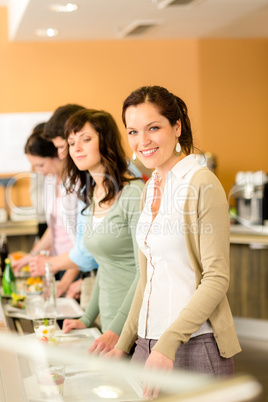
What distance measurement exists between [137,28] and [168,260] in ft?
14.4

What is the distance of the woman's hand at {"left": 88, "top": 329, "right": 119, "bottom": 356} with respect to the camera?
5.68ft

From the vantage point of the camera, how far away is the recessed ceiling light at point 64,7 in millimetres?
4469

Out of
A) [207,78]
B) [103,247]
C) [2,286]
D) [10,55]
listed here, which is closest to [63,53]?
[10,55]

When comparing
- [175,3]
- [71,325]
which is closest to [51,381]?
[71,325]

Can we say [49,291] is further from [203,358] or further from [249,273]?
[249,273]

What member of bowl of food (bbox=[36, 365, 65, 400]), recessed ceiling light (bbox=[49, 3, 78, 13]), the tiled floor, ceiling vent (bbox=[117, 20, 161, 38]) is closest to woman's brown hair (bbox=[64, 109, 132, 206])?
bowl of food (bbox=[36, 365, 65, 400])

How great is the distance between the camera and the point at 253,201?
501 cm

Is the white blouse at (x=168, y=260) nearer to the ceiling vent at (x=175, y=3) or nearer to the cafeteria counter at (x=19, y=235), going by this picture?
the ceiling vent at (x=175, y=3)

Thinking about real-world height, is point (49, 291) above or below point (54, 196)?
below

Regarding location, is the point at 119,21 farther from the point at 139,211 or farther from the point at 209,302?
the point at 209,302

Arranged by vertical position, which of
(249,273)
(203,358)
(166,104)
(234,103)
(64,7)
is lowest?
(249,273)

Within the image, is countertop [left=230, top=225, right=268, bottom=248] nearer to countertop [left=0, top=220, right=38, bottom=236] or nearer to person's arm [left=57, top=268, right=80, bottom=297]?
countertop [left=0, top=220, right=38, bottom=236]

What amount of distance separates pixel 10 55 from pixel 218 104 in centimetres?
221

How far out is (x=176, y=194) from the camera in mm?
1410
